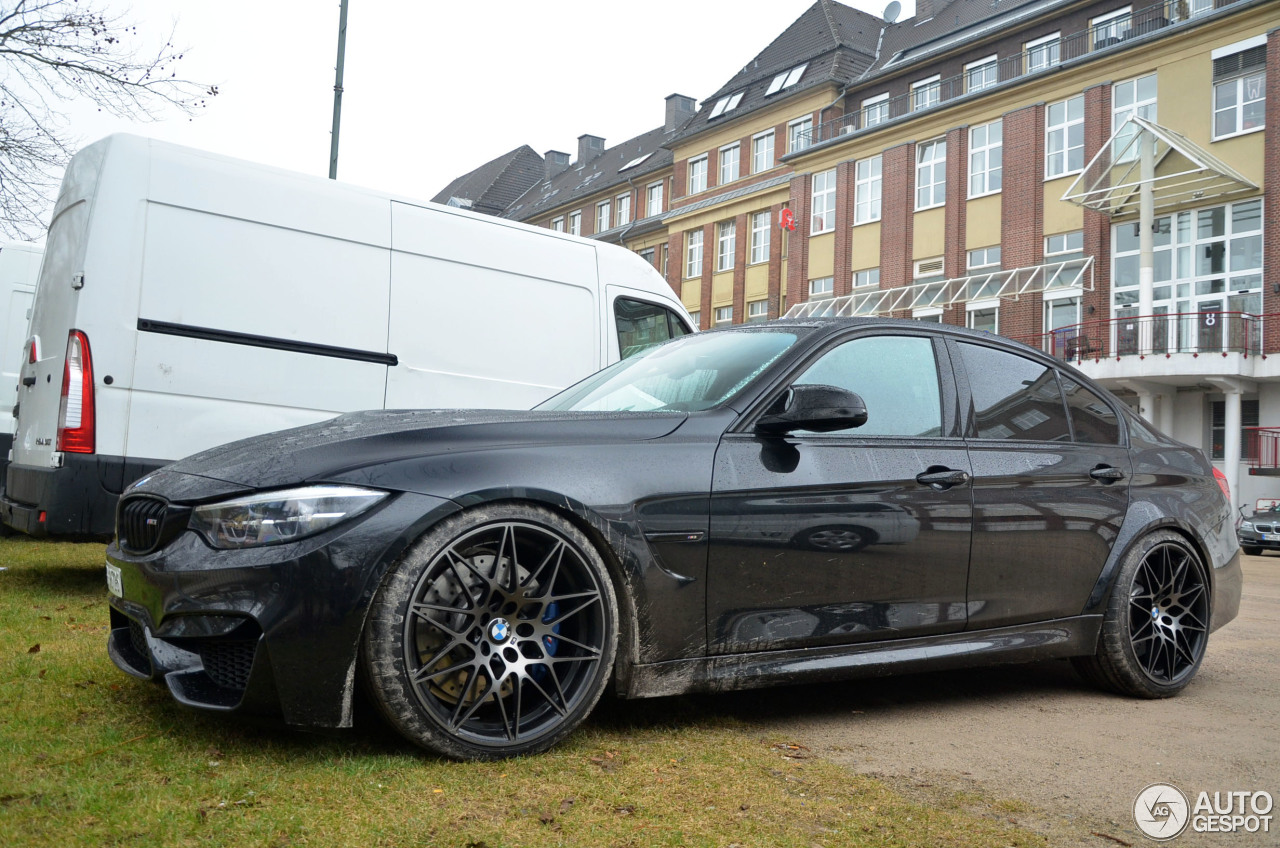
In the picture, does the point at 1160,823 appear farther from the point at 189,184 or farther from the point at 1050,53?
the point at 1050,53

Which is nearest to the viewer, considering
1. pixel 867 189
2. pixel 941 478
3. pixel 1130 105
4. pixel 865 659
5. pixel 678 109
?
pixel 865 659

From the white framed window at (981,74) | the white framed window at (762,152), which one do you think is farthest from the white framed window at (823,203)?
the white framed window at (981,74)

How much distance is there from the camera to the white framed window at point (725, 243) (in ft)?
156

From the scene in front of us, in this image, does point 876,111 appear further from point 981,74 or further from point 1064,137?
point 1064,137

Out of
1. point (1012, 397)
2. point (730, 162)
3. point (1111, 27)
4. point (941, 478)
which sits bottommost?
point (941, 478)

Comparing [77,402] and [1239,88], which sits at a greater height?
[1239,88]

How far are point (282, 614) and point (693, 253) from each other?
47.8 metres

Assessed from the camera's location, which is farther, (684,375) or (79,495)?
(79,495)

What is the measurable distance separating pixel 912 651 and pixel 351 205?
507cm

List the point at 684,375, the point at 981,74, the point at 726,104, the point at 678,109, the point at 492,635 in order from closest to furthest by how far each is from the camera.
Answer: the point at 492,635 → the point at 684,375 → the point at 981,74 → the point at 726,104 → the point at 678,109

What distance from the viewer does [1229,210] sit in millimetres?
29438

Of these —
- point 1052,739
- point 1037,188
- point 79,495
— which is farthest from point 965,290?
point 1052,739

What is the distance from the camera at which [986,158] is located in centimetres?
3550

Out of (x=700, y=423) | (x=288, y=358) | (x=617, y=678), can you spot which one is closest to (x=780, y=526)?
(x=700, y=423)
